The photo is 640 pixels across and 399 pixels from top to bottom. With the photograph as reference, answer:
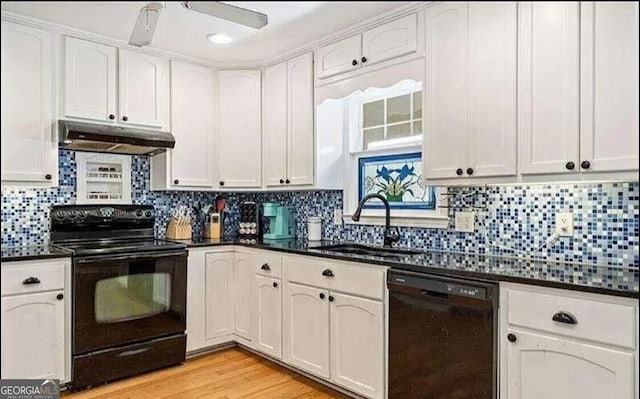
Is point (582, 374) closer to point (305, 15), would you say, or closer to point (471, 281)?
point (471, 281)

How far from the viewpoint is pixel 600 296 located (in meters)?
1.46

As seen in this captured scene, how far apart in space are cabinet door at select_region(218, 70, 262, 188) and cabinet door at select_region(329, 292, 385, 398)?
1.31 m

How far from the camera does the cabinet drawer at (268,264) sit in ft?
8.97

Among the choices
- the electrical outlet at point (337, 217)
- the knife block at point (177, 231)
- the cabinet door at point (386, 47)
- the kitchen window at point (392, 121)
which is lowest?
the knife block at point (177, 231)

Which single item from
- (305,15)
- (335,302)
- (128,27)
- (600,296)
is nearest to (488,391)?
(600,296)

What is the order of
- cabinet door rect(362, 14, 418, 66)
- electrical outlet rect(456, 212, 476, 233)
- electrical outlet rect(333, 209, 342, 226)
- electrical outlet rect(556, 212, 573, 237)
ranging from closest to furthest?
cabinet door rect(362, 14, 418, 66) → electrical outlet rect(556, 212, 573, 237) → electrical outlet rect(456, 212, 476, 233) → electrical outlet rect(333, 209, 342, 226)

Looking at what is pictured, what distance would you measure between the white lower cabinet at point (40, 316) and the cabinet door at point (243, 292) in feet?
3.38

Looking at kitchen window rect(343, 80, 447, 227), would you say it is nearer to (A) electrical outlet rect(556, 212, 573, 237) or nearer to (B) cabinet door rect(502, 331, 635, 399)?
(A) electrical outlet rect(556, 212, 573, 237)

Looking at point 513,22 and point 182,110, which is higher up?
point 182,110

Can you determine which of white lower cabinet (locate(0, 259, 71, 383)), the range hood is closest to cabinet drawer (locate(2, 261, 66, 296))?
white lower cabinet (locate(0, 259, 71, 383))

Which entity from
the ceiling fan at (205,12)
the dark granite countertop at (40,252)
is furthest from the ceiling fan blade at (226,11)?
the dark granite countertop at (40,252)

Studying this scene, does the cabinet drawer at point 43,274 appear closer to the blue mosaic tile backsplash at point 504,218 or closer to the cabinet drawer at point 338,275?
the blue mosaic tile backsplash at point 504,218

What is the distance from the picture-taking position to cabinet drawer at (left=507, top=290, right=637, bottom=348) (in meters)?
1.41

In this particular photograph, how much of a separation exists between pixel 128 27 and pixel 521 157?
1.32m
